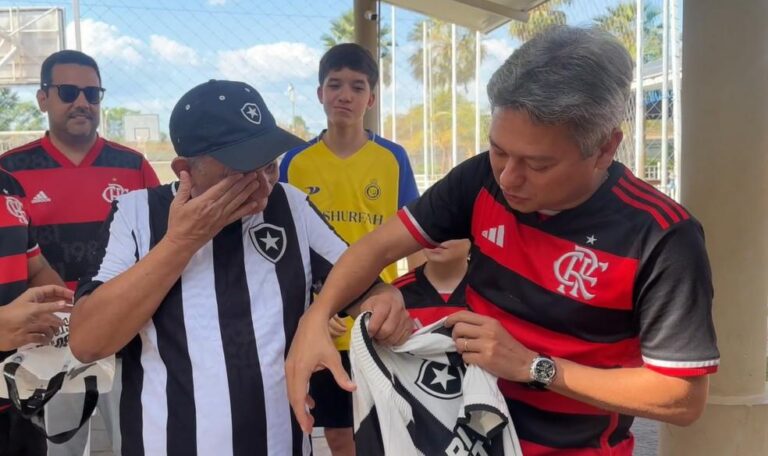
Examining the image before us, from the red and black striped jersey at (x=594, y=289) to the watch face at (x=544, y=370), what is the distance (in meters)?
0.07

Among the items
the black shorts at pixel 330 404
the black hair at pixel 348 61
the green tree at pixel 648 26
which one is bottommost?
the black shorts at pixel 330 404

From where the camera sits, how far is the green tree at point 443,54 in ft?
97.0

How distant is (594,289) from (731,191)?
2300mm

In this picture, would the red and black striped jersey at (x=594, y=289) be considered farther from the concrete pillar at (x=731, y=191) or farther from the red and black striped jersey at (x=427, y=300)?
the concrete pillar at (x=731, y=191)

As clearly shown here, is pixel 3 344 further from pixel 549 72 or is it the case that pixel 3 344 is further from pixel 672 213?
pixel 672 213

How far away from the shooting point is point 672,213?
1.28m

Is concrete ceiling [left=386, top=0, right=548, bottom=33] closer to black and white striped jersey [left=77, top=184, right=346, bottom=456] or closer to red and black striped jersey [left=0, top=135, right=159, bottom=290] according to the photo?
red and black striped jersey [left=0, top=135, right=159, bottom=290]

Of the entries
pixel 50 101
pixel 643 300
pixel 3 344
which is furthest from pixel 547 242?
pixel 50 101

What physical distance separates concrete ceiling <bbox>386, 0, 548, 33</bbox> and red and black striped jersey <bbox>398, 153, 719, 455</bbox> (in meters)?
4.40

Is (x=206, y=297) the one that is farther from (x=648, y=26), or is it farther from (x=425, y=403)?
(x=648, y=26)

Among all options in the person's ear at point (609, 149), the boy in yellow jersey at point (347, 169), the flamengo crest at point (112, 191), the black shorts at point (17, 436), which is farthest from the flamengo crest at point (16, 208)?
the person's ear at point (609, 149)

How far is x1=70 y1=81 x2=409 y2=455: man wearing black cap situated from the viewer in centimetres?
144

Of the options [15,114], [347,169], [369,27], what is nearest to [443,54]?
[15,114]

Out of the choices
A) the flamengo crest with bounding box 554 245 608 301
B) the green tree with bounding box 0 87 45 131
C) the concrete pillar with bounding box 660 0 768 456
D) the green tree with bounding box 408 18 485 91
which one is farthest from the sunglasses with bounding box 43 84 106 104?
the green tree with bounding box 408 18 485 91
